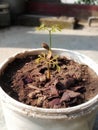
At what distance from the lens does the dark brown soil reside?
1.79 metres

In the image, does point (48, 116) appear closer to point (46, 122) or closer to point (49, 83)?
point (46, 122)

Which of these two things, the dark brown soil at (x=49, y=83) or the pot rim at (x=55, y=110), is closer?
the pot rim at (x=55, y=110)

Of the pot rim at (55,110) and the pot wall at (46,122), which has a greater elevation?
the pot rim at (55,110)

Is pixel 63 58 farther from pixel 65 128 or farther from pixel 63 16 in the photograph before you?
pixel 63 16

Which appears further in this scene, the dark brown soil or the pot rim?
the dark brown soil

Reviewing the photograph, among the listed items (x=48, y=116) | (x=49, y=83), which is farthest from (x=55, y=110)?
(x=49, y=83)

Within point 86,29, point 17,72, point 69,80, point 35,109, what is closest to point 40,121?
point 35,109

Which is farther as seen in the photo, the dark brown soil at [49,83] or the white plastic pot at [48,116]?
the dark brown soil at [49,83]

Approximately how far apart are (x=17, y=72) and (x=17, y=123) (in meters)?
0.38

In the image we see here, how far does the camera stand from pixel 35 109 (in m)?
1.67

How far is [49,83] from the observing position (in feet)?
6.32

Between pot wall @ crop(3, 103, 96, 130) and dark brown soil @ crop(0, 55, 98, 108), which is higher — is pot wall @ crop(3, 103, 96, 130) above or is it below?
below

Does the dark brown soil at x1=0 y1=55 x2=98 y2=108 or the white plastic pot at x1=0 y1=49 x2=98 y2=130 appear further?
the dark brown soil at x1=0 y1=55 x2=98 y2=108

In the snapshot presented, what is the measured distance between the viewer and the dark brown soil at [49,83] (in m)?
1.79
